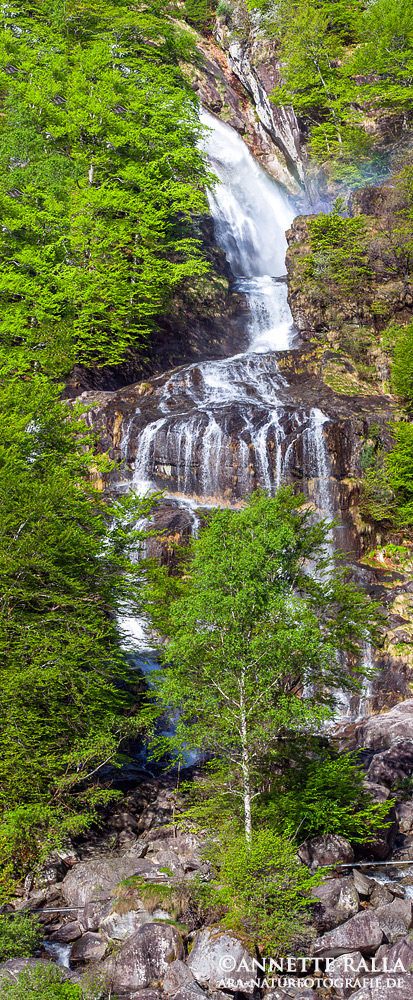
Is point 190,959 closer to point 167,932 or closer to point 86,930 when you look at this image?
point 167,932

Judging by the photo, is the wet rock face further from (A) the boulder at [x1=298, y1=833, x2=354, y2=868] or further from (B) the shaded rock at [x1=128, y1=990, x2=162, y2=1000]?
(B) the shaded rock at [x1=128, y1=990, x2=162, y2=1000]

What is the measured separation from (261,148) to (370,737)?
5275 centimetres

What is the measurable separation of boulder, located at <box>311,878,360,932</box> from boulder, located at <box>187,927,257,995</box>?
152 centimetres

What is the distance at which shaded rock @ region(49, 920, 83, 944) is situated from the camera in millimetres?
10047

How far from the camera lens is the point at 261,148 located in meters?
55.2

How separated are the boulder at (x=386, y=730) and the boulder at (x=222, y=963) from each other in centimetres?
763

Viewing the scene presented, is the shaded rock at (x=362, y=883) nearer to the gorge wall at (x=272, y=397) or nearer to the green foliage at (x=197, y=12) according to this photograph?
the gorge wall at (x=272, y=397)

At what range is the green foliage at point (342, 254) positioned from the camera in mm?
33688

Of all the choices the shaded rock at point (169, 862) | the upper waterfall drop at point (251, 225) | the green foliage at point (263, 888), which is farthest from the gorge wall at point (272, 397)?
the green foliage at point (263, 888)

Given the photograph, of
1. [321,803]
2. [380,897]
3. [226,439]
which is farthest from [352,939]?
[226,439]

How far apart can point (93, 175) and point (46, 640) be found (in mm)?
31587

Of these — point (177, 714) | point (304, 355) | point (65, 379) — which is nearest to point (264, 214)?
point (304, 355)

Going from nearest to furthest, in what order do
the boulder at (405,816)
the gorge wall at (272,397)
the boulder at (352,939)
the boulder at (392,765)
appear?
the boulder at (352,939) < the boulder at (405,816) < the boulder at (392,765) < the gorge wall at (272,397)

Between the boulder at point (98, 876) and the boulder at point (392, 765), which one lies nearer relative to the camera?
the boulder at point (98, 876)
